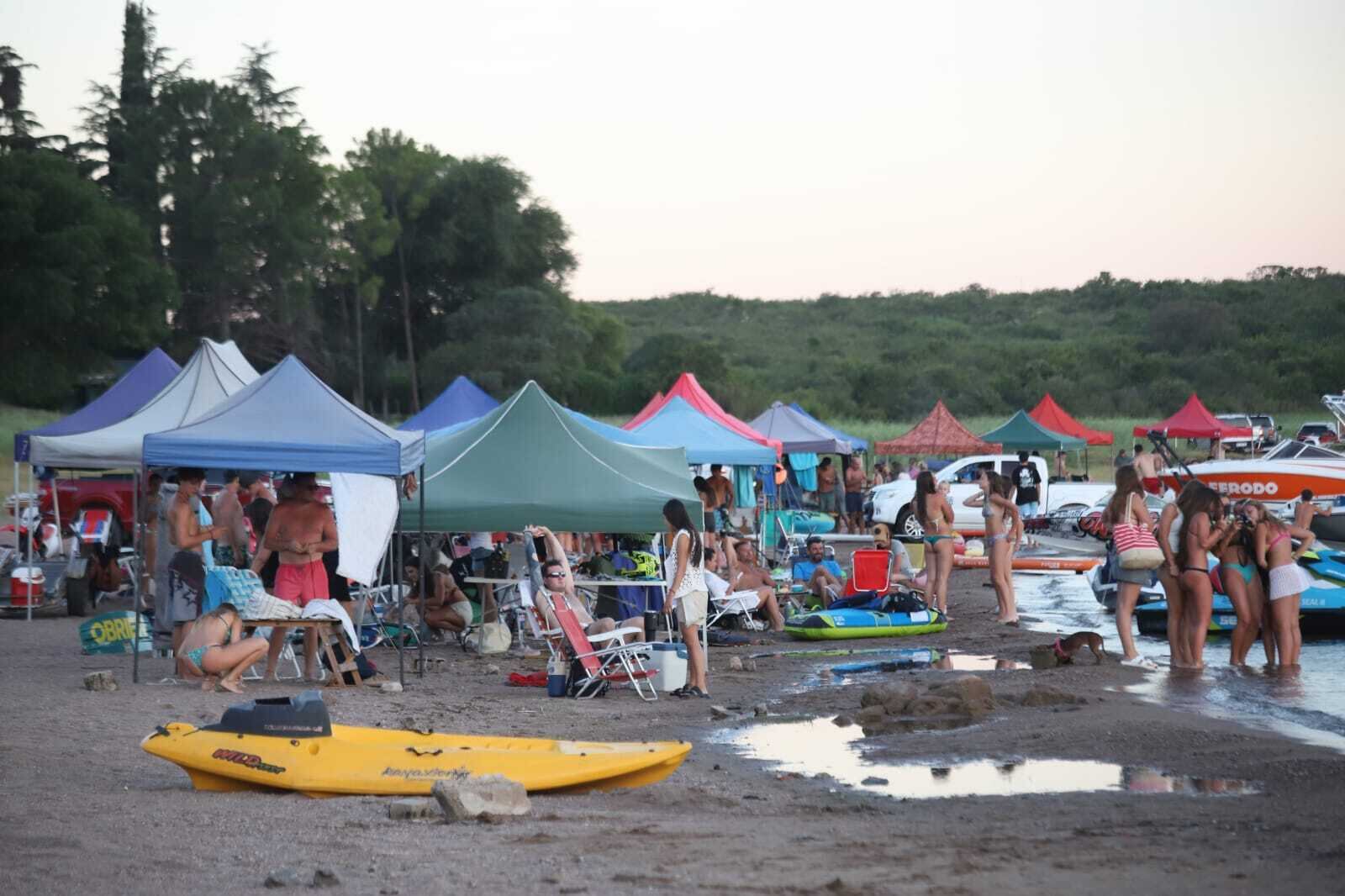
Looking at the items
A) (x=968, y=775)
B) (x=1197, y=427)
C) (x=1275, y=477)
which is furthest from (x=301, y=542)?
(x=1197, y=427)

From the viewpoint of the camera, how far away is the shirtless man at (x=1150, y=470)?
76.5 feet

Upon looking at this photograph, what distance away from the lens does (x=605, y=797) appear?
789 centimetres

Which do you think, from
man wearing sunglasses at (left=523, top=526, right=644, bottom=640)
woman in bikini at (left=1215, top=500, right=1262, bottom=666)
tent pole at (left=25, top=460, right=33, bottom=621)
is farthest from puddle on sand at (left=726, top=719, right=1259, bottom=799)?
tent pole at (left=25, top=460, right=33, bottom=621)

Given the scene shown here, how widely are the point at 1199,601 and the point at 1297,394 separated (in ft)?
270

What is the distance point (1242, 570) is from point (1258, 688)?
1185 mm

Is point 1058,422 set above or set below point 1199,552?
above

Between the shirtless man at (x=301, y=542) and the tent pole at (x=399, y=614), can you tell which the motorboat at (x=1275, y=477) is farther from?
the shirtless man at (x=301, y=542)

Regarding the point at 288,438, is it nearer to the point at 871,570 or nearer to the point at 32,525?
the point at 871,570

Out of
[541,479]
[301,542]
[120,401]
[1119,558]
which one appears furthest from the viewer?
[120,401]

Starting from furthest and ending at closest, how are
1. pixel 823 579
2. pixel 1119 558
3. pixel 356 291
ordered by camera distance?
pixel 356 291 → pixel 823 579 → pixel 1119 558

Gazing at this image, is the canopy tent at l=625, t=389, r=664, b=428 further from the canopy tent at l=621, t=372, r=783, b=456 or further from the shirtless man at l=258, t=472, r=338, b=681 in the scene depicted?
the shirtless man at l=258, t=472, r=338, b=681

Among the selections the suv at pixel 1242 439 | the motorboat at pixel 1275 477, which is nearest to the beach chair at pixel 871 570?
the motorboat at pixel 1275 477

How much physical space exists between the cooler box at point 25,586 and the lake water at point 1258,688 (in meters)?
11.5

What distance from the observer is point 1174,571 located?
12.7 metres
